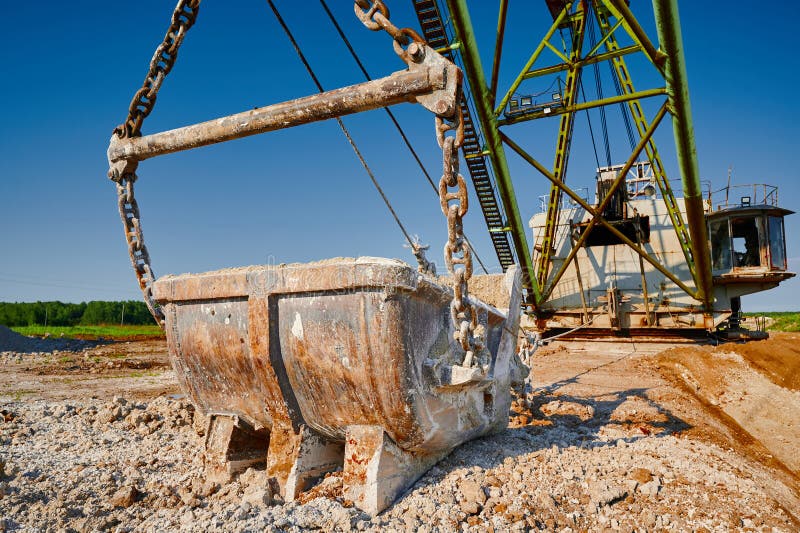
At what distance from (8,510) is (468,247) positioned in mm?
2782

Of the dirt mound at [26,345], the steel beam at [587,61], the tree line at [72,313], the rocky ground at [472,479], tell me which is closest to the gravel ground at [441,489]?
the rocky ground at [472,479]

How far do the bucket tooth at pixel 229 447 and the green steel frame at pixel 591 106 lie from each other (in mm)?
7085

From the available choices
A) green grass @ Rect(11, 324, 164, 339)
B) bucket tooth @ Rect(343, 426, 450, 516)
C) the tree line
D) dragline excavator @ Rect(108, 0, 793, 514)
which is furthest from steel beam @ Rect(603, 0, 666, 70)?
the tree line

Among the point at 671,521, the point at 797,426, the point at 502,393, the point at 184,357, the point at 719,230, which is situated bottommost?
the point at 797,426

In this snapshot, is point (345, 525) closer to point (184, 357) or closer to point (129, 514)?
point (129, 514)

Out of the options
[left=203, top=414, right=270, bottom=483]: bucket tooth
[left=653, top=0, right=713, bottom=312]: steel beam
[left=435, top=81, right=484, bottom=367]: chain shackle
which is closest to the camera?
[left=435, top=81, right=484, bottom=367]: chain shackle

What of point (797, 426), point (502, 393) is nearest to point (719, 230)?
point (797, 426)

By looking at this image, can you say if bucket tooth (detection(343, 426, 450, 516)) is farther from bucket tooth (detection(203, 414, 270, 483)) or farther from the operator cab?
the operator cab

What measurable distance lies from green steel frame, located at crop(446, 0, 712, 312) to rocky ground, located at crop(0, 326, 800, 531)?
507 centimetres

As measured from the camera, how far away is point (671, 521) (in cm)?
271

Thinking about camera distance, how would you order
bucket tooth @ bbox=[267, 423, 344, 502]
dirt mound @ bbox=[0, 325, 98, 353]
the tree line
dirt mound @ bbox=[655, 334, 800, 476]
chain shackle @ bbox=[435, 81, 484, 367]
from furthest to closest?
the tree line, dirt mound @ bbox=[0, 325, 98, 353], dirt mound @ bbox=[655, 334, 800, 476], bucket tooth @ bbox=[267, 423, 344, 502], chain shackle @ bbox=[435, 81, 484, 367]

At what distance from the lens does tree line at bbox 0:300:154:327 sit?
36906mm

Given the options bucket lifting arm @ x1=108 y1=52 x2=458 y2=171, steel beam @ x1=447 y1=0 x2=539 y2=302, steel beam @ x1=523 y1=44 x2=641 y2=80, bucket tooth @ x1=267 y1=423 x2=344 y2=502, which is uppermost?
steel beam @ x1=523 y1=44 x2=641 y2=80

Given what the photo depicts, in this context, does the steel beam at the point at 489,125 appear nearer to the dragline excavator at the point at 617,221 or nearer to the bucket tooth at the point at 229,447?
the dragline excavator at the point at 617,221
